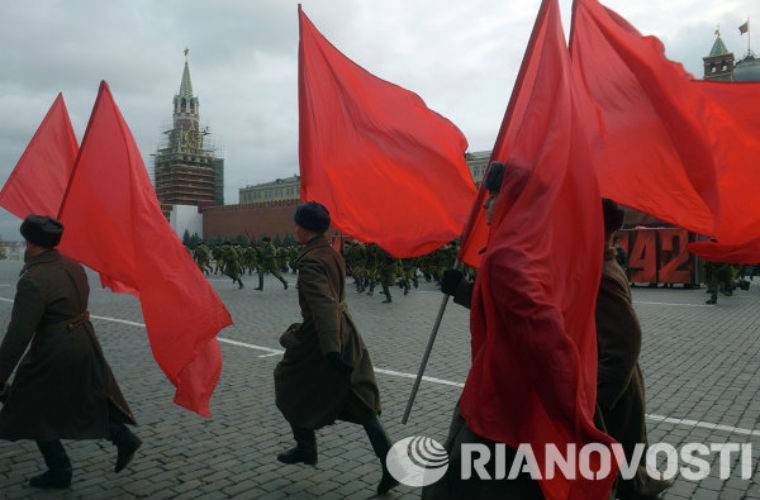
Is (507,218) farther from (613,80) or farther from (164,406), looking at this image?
(164,406)

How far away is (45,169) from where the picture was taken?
523 cm

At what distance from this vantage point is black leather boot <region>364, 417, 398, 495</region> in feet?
11.8

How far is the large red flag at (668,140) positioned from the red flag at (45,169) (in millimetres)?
4477

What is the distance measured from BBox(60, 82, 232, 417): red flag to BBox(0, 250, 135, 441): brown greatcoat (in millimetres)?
354

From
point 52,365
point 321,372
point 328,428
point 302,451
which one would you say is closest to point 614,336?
point 321,372

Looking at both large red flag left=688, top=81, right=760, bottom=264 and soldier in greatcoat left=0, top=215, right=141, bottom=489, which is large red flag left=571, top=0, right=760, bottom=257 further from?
soldier in greatcoat left=0, top=215, right=141, bottom=489

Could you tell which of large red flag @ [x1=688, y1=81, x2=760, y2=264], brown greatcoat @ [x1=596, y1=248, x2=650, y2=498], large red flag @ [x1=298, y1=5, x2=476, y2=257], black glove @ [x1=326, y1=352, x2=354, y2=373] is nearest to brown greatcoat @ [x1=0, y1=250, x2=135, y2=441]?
black glove @ [x1=326, y1=352, x2=354, y2=373]

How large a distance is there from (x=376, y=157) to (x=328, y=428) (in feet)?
7.29

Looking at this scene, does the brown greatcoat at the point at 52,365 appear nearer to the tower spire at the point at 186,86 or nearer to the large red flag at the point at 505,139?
the large red flag at the point at 505,139

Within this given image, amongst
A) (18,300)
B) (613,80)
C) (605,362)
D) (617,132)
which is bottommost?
(605,362)

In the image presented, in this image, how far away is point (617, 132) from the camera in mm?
3445

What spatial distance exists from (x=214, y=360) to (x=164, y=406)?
185cm

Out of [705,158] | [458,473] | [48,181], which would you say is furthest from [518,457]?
[48,181]

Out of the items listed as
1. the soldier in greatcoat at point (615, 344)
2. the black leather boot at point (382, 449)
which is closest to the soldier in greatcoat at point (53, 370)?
the black leather boot at point (382, 449)
